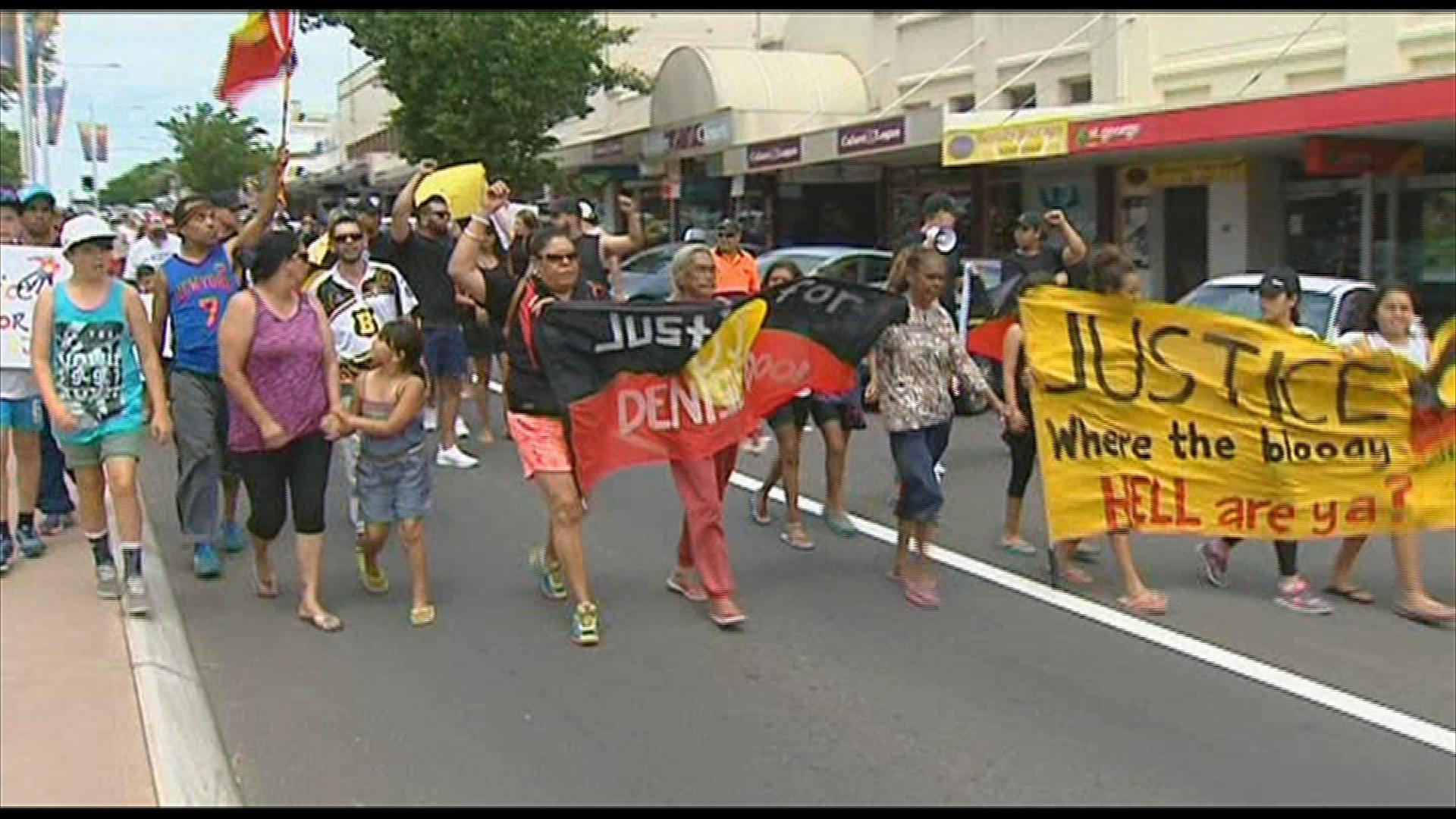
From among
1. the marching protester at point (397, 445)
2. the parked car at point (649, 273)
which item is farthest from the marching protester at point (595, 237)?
the parked car at point (649, 273)

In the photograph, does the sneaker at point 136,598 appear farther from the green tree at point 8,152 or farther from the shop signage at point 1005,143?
the green tree at point 8,152

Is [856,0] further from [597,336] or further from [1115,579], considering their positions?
[1115,579]

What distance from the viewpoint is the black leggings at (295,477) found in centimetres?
Answer: 667

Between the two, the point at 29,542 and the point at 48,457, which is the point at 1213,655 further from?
the point at 48,457

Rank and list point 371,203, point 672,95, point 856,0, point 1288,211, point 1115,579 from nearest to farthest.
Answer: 1. point 856,0
2. point 1115,579
3. point 371,203
4. point 1288,211
5. point 672,95

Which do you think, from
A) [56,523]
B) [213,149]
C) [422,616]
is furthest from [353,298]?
[213,149]

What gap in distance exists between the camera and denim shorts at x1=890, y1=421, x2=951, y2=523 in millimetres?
7156

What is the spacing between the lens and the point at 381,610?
7.00 meters

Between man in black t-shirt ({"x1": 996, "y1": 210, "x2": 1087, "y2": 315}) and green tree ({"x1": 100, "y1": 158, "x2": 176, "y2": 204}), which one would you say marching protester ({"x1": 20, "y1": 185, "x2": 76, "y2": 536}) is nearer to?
man in black t-shirt ({"x1": 996, "y1": 210, "x2": 1087, "y2": 315})

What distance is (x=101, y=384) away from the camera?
6.59 meters

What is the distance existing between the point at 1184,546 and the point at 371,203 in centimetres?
574

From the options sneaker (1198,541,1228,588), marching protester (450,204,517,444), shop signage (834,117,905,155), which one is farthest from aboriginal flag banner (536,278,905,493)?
shop signage (834,117,905,155)

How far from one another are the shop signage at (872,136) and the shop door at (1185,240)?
13.3 feet

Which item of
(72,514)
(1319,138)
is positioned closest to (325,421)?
(72,514)
